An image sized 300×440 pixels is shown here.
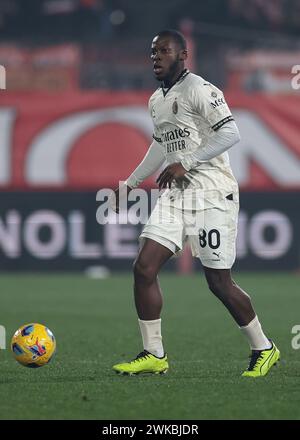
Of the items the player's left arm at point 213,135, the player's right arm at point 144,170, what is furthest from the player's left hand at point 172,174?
the player's right arm at point 144,170

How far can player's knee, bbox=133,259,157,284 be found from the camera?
7566mm

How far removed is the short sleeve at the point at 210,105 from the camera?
7.50m

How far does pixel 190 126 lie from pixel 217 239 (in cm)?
80

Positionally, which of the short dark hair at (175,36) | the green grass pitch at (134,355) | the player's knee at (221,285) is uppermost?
the short dark hair at (175,36)

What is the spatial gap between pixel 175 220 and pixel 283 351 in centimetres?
208

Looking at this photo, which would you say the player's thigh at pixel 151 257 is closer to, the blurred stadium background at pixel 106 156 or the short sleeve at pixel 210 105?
the short sleeve at pixel 210 105

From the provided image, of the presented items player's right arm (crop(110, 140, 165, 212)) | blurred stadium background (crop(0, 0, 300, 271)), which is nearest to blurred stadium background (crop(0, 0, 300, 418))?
blurred stadium background (crop(0, 0, 300, 271))

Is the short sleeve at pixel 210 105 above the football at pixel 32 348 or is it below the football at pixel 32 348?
above

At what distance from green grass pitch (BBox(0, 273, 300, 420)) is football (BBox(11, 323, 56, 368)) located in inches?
4.2

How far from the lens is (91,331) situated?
11039 mm

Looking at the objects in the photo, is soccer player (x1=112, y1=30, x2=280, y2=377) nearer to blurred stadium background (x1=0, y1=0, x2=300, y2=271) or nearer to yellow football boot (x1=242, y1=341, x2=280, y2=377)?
yellow football boot (x1=242, y1=341, x2=280, y2=377)

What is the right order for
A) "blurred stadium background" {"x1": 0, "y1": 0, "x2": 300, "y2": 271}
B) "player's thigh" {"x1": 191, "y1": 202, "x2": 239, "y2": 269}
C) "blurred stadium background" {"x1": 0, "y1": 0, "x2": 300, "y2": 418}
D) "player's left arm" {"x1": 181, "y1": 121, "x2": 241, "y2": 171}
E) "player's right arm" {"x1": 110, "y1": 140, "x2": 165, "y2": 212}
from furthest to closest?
1. "blurred stadium background" {"x1": 0, "y1": 0, "x2": 300, "y2": 271}
2. "blurred stadium background" {"x1": 0, "y1": 0, "x2": 300, "y2": 418}
3. "player's right arm" {"x1": 110, "y1": 140, "x2": 165, "y2": 212}
4. "player's thigh" {"x1": 191, "y1": 202, "x2": 239, "y2": 269}
5. "player's left arm" {"x1": 181, "y1": 121, "x2": 241, "y2": 171}

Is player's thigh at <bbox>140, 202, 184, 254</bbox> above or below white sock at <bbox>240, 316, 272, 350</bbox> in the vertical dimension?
above

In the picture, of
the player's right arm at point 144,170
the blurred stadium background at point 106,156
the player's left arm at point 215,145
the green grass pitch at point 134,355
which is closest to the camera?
the green grass pitch at point 134,355
